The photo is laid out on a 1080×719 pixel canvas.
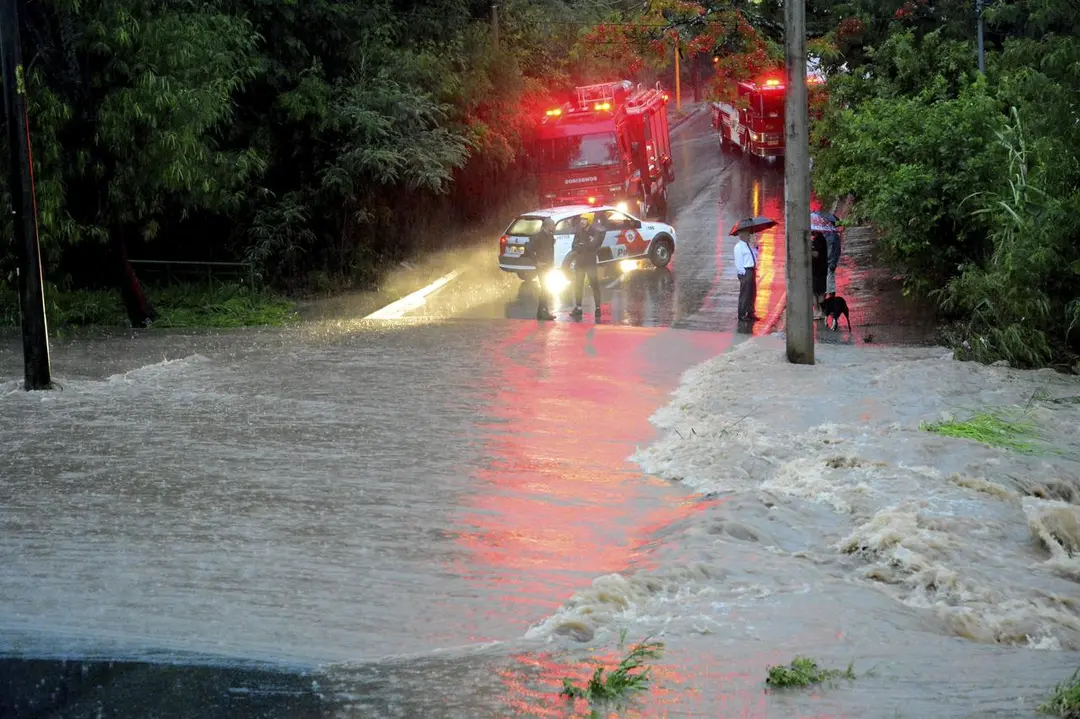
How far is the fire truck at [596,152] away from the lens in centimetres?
3089

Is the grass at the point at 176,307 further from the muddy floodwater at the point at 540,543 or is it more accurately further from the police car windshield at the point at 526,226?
the muddy floodwater at the point at 540,543

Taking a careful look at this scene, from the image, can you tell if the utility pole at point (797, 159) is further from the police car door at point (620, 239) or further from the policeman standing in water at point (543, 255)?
the police car door at point (620, 239)

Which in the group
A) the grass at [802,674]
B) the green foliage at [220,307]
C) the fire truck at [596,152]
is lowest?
the grass at [802,674]

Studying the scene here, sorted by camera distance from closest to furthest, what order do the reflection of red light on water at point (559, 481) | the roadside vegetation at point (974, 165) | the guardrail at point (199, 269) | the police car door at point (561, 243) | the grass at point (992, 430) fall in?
1. the reflection of red light on water at point (559, 481)
2. the grass at point (992, 430)
3. the roadside vegetation at point (974, 165)
4. the police car door at point (561, 243)
5. the guardrail at point (199, 269)

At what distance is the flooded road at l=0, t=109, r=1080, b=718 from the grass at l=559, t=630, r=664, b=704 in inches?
4.2

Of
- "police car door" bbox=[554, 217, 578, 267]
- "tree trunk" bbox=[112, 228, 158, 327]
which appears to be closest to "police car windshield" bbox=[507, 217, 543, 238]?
"police car door" bbox=[554, 217, 578, 267]

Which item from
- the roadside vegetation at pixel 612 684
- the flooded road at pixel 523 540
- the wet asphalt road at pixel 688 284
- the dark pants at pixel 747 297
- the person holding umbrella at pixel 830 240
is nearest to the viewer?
the roadside vegetation at pixel 612 684

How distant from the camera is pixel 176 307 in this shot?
2400 centimetres

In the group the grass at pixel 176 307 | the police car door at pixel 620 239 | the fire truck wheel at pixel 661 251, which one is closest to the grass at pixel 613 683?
the grass at pixel 176 307

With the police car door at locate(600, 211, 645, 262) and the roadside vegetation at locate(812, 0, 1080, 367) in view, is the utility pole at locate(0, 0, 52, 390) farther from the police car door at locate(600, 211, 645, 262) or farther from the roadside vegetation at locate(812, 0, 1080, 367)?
the police car door at locate(600, 211, 645, 262)

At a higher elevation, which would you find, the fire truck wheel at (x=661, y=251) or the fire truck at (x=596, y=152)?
the fire truck at (x=596, y=152)

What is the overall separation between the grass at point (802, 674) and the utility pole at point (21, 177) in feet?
33.8

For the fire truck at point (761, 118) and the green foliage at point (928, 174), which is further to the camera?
the fire truck at point (761, 118)

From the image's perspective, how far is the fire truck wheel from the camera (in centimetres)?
2606
